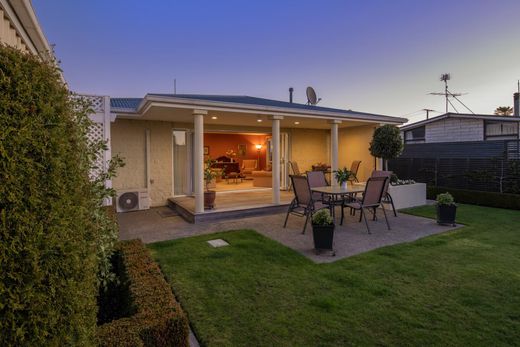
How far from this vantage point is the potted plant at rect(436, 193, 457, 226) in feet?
19.7

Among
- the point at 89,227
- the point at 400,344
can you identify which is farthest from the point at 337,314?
the point at 89,227

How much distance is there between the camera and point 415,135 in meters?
15.8

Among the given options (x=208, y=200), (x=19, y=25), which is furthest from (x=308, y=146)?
(x=19, y=25)

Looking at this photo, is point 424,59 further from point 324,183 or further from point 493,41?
point 324,183

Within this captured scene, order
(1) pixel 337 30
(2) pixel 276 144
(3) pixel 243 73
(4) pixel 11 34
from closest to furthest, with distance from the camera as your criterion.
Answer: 1. (4) pixel 11 34
2. (2) pixel 276 144
3. (1) pixel 337 30
4. (3) pixel 243 73

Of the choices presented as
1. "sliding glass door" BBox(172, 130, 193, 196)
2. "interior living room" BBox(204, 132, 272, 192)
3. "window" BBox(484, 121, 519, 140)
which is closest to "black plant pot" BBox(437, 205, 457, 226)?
"sliding glass door" BBox(172, 130, 193, 196)

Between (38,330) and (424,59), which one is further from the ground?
(424,59)

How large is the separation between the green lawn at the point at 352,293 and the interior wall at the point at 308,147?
23.1 feet

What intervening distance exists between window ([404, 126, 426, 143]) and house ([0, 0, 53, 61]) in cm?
1643

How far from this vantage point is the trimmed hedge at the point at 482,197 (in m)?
7.93

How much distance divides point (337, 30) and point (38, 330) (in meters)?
11.6

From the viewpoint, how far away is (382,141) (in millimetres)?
8422

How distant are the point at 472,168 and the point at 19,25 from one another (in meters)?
11.6

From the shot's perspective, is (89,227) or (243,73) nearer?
(89,227)
